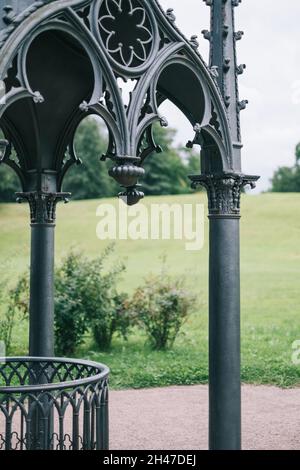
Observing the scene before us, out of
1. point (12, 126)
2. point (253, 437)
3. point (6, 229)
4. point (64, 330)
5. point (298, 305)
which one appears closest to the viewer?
point (12, 126)

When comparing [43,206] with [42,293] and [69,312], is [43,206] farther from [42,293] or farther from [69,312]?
[69,312]

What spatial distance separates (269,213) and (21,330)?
2516cm

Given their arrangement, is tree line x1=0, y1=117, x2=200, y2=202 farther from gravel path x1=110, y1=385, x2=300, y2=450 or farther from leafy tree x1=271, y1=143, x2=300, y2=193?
gravel path x1=110, y1=385, x2=300, y2=450

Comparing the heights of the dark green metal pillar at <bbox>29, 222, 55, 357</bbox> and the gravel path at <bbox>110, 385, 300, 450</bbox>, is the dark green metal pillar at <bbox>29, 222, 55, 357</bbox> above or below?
above

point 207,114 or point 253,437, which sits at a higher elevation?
point 207,114

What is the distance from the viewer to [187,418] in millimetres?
10539

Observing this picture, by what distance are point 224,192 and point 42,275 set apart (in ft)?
7.82

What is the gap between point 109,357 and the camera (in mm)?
15570

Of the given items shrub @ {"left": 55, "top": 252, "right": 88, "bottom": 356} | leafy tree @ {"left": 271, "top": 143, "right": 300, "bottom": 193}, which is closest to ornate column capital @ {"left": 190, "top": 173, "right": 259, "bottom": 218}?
shrub @ {"left": 55, "top": 252, "right": 88, "bottom": 356}

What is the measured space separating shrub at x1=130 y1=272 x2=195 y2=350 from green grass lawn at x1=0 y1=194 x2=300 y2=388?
448 millimetres

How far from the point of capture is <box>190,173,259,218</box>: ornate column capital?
650 centimetres

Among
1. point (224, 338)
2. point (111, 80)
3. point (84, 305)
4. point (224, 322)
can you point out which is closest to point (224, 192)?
point (224, 322)
